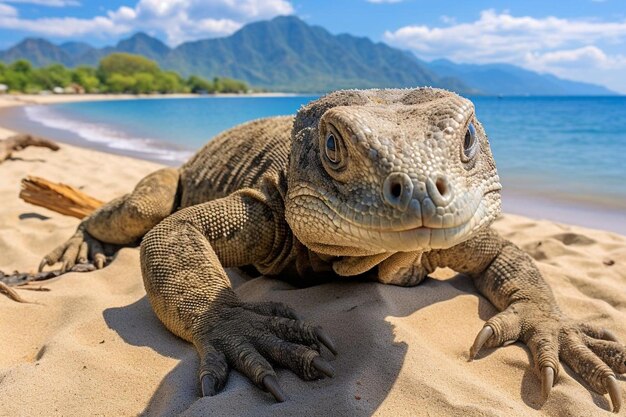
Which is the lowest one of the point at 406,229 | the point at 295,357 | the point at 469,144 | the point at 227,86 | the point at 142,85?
the point at 227,86

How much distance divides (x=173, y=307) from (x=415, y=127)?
6.90 ft

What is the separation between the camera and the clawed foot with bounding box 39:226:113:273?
5598 millimetres

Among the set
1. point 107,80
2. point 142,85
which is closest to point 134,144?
point 142,85

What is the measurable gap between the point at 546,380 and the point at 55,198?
22.8ft

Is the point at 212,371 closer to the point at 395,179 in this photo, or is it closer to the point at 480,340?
the point at 395,179

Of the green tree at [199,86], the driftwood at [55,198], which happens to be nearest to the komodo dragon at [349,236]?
the driftwood at [55,198]

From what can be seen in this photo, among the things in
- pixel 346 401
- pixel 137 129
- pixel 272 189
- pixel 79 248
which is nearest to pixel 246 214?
pixel 272 189

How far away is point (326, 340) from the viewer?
Result: 3219 mm

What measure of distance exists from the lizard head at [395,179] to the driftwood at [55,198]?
5.51 m

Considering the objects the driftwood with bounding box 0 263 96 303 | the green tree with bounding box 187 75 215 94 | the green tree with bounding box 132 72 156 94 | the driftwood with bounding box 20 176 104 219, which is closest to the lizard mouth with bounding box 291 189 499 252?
the driftwood with bounding box 0 263 96 303

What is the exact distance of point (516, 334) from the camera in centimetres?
373

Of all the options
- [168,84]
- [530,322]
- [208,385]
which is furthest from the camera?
[168,84]

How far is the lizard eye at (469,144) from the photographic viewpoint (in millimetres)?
2691

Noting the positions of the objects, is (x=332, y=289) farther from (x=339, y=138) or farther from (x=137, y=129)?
(x=137, y=129)
